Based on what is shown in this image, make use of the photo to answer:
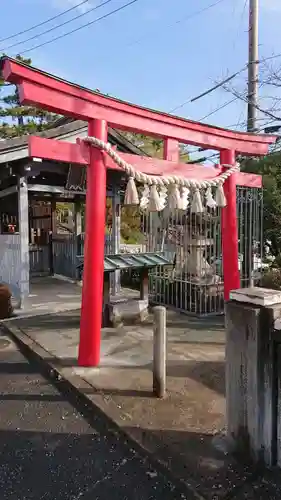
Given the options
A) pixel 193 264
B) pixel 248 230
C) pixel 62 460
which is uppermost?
pixel 248 230

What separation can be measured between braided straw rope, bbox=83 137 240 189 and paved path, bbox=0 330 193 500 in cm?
281

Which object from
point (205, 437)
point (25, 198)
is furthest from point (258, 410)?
point (25, 198)

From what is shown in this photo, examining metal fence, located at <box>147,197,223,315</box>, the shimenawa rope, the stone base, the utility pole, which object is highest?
the utility pole

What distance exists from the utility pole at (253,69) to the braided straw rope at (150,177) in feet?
19.2

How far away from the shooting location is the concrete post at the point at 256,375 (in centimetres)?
266

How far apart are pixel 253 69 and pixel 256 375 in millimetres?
10538

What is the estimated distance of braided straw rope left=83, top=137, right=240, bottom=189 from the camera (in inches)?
178

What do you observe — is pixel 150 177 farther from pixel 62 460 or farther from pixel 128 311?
pixel 62 460

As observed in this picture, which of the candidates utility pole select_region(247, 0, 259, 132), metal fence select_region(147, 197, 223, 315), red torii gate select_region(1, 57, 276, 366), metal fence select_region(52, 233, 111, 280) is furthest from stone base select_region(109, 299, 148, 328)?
utility pole select_region(247, 0, 259, 132)

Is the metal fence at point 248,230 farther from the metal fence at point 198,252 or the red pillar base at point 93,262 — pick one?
the red pillar base at point 93,262

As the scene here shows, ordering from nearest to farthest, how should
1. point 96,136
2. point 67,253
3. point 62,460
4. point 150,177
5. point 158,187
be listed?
point 62,460 → point 96,136 → point 150,177 → point 158,187 → point 67,253

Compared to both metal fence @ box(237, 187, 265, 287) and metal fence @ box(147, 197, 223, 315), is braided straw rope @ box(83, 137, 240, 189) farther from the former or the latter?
metal fence @ box(237, 187, 265, 287)

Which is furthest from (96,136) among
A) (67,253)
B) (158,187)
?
(67,253)

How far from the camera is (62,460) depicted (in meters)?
2.97
